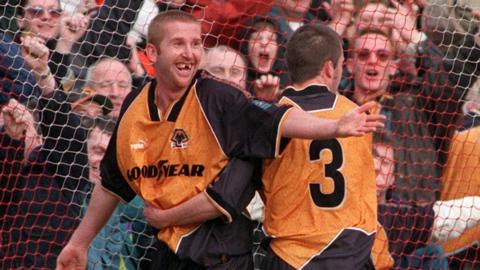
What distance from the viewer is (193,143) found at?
5262mm

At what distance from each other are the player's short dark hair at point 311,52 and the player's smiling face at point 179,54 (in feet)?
1.35

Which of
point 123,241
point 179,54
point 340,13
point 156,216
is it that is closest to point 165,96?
point 179,54

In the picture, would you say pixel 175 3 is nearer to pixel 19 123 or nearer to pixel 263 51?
pixel 263 51

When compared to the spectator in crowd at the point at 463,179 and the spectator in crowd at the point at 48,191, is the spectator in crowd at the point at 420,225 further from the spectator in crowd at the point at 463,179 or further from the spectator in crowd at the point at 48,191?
the spectator in crowd at the point at 48,191

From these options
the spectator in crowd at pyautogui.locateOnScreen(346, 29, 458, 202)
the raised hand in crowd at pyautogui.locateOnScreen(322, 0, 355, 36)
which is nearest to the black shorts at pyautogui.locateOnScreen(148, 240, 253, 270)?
the spectator in crowd at pyautogui.locateOnScreen(346, 29, 458, 202)

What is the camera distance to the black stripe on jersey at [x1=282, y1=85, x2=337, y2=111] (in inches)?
210

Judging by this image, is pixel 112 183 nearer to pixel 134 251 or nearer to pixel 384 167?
pixel 134 251

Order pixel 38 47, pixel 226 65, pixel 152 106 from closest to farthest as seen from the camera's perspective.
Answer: pixel 152 106 → pixel 38 47 → pixel 226 65

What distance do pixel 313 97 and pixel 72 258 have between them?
1.28 metres

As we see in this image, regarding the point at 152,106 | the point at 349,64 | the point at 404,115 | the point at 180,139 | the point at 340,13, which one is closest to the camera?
the point at 180,139

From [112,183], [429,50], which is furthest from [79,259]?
[429,50]

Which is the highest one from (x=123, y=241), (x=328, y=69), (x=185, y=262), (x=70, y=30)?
(x=328, y=69)

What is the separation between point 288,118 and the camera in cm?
509

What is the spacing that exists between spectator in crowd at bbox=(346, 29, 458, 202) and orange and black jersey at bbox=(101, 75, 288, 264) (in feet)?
6.36
